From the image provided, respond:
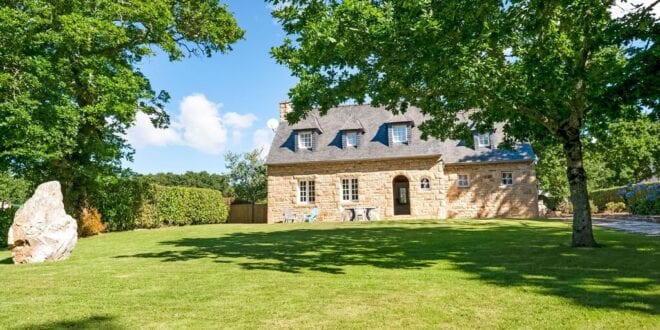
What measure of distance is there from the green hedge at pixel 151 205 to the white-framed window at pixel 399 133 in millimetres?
13504

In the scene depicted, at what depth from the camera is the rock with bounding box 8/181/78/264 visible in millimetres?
10094

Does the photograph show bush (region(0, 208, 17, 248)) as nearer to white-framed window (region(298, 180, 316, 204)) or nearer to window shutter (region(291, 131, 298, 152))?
white-framed window (region(298, 180, 316, 204))

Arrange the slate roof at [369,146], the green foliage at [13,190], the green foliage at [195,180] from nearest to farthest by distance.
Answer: the slate roof at [369,146]
the green foliage at [13,190]
the green foliage at [195,180]

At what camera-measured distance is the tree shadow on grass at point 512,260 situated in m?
5.54

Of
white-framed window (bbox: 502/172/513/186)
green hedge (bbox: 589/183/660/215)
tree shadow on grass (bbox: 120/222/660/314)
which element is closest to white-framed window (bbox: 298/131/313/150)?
white-framed window (bbox: 502/172/513/186)

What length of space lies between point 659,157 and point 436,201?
2094cm

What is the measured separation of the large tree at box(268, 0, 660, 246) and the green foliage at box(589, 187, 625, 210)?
22.4 m

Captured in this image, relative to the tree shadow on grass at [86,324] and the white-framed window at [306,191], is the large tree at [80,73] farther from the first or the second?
the tree shadow on grass at [86,324]

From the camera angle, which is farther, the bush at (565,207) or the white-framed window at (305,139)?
the bush at (565,207)

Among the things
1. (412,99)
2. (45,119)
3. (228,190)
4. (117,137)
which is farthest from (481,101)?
(228,190)

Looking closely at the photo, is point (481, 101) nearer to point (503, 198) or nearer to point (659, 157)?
point (503, 198)

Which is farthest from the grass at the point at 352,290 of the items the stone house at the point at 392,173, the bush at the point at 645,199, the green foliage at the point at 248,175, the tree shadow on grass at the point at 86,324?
the green foliage at the point at 248,175

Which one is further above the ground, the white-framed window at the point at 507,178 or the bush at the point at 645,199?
the white-framed window at the point at 507,178

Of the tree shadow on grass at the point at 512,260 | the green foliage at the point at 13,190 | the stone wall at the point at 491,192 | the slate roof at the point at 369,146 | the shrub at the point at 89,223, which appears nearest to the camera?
the tree shadow on grass at the point at 512,260
